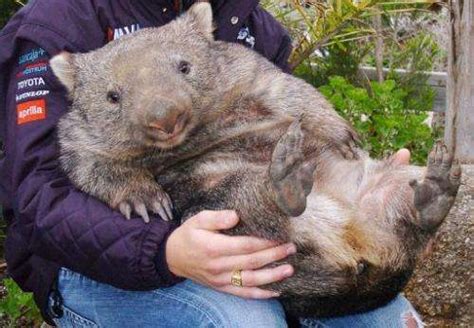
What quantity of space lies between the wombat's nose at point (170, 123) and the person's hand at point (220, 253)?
1.02 ft

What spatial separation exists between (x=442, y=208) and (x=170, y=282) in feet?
3.29

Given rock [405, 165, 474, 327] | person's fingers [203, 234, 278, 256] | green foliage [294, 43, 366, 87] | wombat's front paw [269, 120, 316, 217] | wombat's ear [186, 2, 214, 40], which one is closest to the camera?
wombat's front paw [269, 120, 316, 217]

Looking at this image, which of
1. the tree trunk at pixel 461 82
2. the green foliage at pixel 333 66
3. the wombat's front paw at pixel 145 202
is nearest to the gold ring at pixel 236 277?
the wombat's front paw at pixel 145 202

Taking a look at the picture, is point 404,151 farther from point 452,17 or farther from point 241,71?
point 452,17

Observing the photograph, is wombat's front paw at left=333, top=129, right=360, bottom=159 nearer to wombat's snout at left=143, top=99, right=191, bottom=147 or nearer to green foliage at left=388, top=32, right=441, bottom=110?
wombat's snout at left=143, top=99, right=191, bottom=147

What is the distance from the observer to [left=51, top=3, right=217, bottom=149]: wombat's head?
2740 mm

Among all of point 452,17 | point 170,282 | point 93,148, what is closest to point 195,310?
point 170,282

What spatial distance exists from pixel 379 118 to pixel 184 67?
2.31 meters

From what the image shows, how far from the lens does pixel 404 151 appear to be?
323cm

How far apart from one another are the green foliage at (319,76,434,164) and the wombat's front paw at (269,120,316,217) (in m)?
2.44

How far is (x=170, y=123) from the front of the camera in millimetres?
2674

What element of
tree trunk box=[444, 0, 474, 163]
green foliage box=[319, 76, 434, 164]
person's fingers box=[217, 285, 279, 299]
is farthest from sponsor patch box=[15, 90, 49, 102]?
tree trunk box=[444, 0, 474, 163]

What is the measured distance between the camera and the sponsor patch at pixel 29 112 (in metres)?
2.94

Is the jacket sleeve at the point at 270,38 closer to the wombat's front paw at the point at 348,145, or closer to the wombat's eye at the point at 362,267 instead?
the wombat's front paw at the point at 348,145
